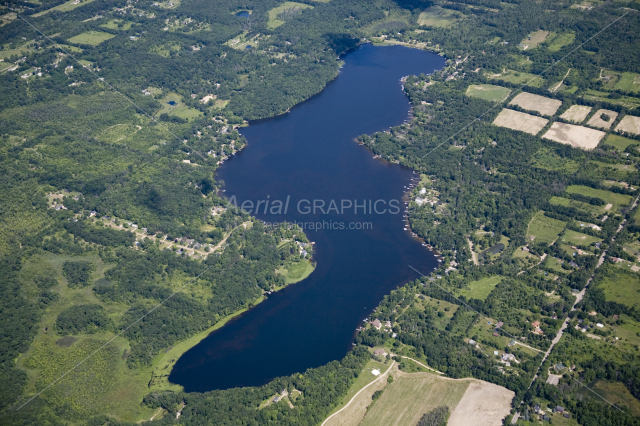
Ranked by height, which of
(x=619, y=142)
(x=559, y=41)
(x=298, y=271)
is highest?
(x=559, y=41)

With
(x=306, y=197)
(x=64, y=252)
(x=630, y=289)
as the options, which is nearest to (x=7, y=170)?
(x=64, y=252)

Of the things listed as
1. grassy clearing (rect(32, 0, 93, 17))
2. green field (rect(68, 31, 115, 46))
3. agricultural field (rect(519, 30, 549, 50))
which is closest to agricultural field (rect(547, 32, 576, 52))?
agricultural field (rect(519, 30, 549, 50))

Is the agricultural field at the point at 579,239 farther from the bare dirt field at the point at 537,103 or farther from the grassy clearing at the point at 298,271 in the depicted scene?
the grassy clearing at the point at 298,271

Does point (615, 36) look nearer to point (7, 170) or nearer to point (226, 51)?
point (226, 51)

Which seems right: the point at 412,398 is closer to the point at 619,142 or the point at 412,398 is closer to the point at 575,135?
the point at 575,135

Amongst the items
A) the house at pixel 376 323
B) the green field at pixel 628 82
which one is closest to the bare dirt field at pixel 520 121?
the green field at pixel 628 82

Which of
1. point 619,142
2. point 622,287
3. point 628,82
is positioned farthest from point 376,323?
point 628,82
